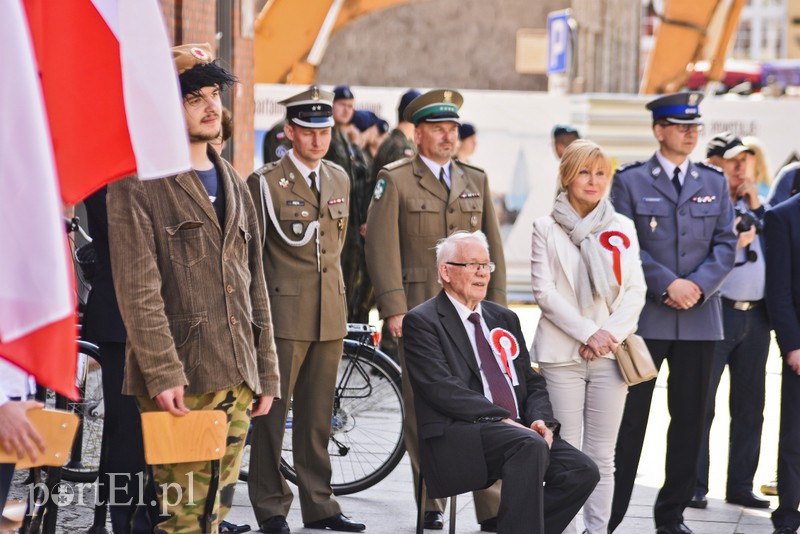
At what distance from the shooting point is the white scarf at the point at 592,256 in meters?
6.08

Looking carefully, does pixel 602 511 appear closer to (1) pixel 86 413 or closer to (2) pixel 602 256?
(2) pixel 602 256

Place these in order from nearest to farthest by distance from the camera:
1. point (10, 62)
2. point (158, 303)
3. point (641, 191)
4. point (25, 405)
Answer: point (10, 62) → point (25, 405) → point (158, 303) → point (641, 191)

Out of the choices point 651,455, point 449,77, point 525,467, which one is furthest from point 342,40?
point 525,467

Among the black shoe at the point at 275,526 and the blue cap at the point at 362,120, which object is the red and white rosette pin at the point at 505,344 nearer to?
the black shoe at the point at 275,526

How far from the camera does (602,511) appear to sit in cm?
604

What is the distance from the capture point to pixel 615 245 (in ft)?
20.2

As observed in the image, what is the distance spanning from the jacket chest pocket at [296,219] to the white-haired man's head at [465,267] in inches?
37.4

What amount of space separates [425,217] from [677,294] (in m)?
1.31

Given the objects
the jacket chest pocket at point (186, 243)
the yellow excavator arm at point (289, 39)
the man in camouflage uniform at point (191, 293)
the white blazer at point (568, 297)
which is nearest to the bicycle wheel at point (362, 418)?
the white blazer at point (568, 297)

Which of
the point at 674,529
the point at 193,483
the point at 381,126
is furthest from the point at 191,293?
the point at 381,126

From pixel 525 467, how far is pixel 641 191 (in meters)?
1.88

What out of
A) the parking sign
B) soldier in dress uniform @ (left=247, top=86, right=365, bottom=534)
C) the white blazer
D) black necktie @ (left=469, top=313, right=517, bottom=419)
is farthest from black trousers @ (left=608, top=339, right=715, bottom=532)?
the parking sign

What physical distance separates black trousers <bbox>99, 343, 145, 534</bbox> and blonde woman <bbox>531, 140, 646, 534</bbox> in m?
1.83

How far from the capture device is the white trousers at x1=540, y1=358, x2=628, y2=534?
19.8ft
